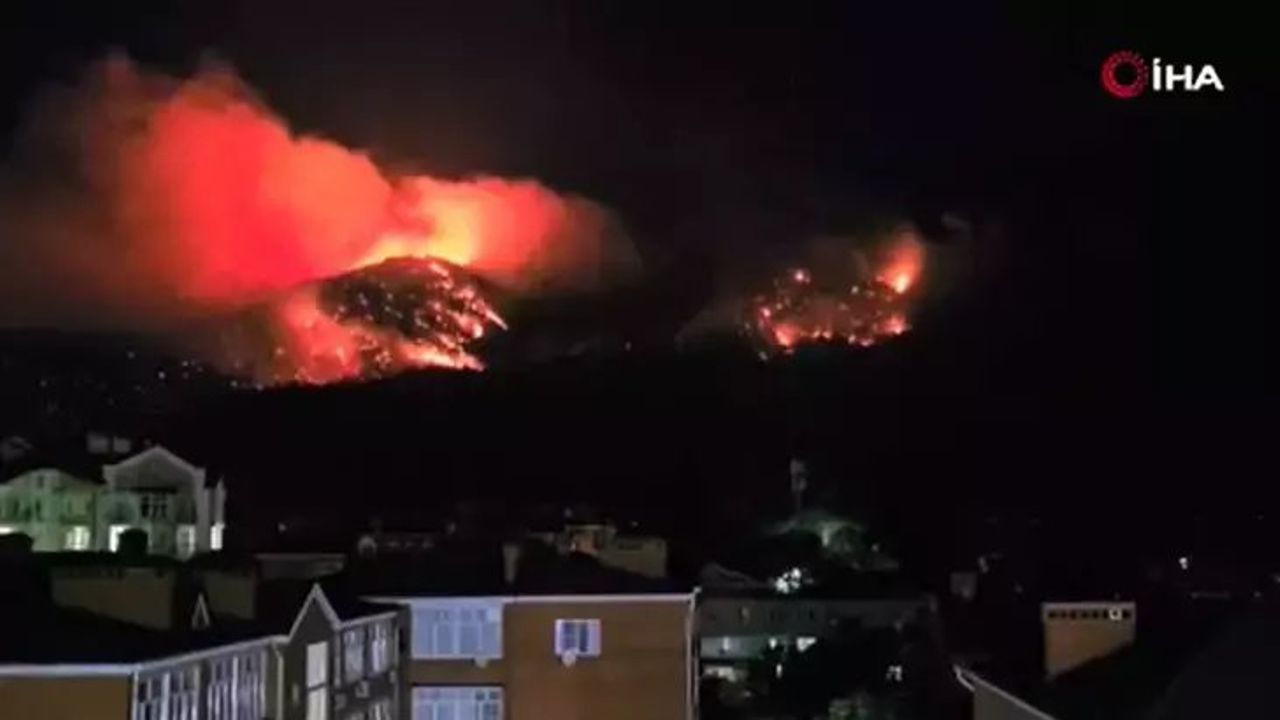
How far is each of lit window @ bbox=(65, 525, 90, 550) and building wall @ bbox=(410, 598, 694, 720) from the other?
1459cm

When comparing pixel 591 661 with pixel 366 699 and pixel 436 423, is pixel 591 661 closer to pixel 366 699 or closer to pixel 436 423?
pixel 366 699

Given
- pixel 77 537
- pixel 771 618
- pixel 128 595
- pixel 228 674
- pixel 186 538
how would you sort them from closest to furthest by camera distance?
pixel 128 595 < pixel 228 674 < pixel 77 537 < pixel 186 538 < pixel 771 618

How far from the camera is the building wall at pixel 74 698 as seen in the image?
13.5 meters

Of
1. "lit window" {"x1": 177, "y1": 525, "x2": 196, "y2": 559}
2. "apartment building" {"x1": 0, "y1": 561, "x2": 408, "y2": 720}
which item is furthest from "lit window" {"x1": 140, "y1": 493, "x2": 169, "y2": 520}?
"apartment building" {"x1": 0, "y1": 561, "x2": 408, "y2": 720}

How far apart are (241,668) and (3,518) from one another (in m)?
20.8

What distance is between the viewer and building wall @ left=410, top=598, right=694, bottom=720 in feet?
74.1

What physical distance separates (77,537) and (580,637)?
1585 centimetres

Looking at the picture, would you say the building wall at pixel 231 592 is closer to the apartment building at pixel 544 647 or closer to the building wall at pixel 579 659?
the apartment building at pixel 544 647

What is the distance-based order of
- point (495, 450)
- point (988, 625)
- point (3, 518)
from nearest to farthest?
1. point (988, 625)
2. point (3, 518)
3. point (495, 450)

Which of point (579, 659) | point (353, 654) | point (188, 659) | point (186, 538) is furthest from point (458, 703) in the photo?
point (186, 538)

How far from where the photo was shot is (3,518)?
115 ft

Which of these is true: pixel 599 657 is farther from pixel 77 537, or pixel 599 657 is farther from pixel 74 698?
pixel 77 537

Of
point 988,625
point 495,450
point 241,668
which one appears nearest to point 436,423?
point 495,450

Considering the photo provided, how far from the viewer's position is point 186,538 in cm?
3588
